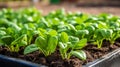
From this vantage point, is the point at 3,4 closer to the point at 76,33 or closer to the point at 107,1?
the point at 107,1

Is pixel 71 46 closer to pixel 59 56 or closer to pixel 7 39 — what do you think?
pixel 59 56

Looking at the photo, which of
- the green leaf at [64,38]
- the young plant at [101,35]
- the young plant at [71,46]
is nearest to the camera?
the young plant at [71,46]

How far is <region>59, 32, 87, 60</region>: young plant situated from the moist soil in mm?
40

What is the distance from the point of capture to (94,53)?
1.81 m

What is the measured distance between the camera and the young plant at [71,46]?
159cm

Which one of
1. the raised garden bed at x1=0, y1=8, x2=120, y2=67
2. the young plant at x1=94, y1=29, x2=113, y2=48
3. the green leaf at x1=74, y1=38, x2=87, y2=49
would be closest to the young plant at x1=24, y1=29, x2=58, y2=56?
the raised garden bed at x1=0, y1=8, x2=120, y2=67

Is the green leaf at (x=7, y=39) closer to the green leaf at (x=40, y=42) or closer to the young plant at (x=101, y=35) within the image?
the green leaf at (x=40, y=42)

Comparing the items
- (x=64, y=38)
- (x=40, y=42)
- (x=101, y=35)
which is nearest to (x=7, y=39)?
(x=40, y=42)

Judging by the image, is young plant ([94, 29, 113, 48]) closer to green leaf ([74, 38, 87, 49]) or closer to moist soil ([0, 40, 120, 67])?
moist soil ([0, 40, 120, 67])

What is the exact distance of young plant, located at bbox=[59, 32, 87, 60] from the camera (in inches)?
62.7

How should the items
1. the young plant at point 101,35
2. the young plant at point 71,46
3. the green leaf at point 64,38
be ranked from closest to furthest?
the young plant at point 71,46, the green leaf at point 64,38, the young plant at point 101,35

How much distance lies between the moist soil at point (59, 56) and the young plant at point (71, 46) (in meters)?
0.04

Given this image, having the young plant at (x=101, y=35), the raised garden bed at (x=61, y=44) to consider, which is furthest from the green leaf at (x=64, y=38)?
the young plant at (x=101, y=35)

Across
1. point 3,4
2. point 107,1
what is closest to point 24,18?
point 3,4
